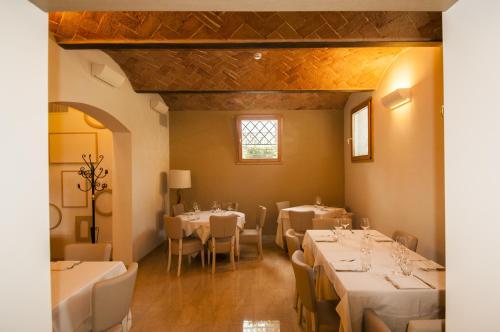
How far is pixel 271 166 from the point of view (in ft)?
21.1

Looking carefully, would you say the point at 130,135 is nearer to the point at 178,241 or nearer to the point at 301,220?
the point at 178,241

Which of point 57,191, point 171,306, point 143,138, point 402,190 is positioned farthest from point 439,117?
point 57,191

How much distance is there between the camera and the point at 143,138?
516 cm

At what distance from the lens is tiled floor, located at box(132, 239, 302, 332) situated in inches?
113

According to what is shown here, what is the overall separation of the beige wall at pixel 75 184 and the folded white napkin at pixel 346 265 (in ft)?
14.7

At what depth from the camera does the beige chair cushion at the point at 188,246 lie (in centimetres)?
432

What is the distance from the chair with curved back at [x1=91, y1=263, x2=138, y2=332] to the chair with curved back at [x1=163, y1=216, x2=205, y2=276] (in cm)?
224

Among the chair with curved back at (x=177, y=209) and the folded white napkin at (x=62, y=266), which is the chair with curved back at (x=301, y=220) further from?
the folded white napkin at (x=62, y=266)

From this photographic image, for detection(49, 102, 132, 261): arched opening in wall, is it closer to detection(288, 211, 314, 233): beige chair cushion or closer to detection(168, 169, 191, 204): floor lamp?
detection(168, 169, 191, 204): floor lamp

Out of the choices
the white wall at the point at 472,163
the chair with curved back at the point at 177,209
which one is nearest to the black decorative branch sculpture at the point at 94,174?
the chair with curved back at the point at 177,209

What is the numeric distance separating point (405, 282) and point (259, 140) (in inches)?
191

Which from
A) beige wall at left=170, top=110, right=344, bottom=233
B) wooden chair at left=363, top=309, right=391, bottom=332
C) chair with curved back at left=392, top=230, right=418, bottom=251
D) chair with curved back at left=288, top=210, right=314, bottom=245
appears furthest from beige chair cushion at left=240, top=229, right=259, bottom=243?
wooden chair at left=363, top=309, right=391, bottom=332

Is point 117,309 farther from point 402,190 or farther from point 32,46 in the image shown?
point 402,190

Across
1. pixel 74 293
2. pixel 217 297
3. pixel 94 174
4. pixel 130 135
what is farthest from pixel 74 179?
pixel 74 293
